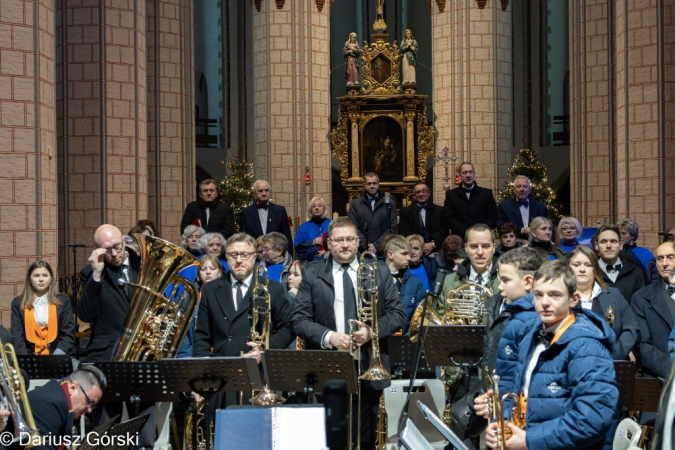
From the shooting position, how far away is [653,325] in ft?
23.3

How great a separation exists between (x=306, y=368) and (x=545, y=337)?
197 cm

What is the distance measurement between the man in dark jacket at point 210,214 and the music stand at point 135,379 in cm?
620


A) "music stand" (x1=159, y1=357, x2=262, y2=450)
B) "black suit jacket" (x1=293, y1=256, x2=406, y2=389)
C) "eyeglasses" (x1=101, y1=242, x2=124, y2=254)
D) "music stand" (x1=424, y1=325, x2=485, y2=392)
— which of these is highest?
"eyeglasses" (x1=101, y1=242, x2=124, y2=254)

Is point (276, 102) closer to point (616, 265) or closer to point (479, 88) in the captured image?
point (479, 88)

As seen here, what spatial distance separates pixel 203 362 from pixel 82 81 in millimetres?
6800

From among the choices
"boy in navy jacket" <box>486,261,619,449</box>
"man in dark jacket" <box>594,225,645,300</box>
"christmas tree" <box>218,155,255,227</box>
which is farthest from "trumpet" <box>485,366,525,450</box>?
"christmas tree" <box>218,155,255,227</box>

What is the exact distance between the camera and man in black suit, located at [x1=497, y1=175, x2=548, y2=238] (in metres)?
12.3

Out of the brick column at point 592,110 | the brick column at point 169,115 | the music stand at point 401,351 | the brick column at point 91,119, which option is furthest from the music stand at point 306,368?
the brick column at point 592,110

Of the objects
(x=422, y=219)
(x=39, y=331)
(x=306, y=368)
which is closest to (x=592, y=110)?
(x=422, y=219)

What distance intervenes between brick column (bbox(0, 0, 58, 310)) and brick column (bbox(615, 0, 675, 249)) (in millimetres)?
6867

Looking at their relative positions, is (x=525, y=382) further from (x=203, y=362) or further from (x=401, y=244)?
(x=401, y=244)

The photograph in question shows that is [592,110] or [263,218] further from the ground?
[592,110]

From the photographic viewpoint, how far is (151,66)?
48.8 ft

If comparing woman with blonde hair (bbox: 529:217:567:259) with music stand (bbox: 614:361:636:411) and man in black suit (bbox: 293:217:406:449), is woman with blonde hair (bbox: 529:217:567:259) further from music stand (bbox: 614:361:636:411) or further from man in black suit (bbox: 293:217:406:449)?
music stand (bbox: 614:361:636:411)
